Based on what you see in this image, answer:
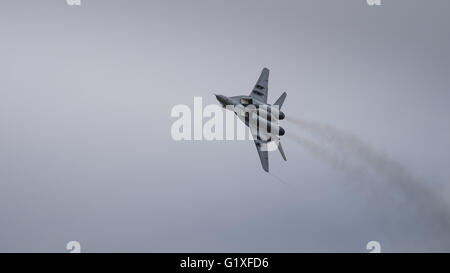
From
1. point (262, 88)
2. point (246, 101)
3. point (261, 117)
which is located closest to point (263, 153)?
point (261, 117)

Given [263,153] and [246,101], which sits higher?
[246,101]

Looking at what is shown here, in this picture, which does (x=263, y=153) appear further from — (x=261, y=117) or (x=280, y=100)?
(x=280, y=100)

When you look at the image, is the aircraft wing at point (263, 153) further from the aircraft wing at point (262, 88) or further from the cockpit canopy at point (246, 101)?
the aircraft wing at point (262, 88)

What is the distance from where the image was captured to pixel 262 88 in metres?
61.7

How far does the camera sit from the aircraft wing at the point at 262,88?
60.9m

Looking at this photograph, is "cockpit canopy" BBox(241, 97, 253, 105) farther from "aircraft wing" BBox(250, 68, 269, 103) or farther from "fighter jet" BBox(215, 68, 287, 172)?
"aircraft wing" BBox(250, 68, 269, 103)

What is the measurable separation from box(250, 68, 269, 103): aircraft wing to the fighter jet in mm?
2150

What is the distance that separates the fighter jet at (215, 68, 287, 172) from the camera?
5616cm

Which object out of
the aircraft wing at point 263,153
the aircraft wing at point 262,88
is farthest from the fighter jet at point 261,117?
the aircraft wing at point 262,88

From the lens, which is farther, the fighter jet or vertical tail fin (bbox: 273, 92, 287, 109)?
vertical tail fin (bbox: 273, 92, 287, 109)

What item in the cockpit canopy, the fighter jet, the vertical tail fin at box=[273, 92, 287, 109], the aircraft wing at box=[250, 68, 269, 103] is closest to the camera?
the fighter jet

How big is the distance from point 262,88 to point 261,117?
566 cm

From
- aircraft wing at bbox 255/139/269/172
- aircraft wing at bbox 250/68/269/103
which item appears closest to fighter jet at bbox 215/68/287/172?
aircraft wing at bbox 255/139/269/172
